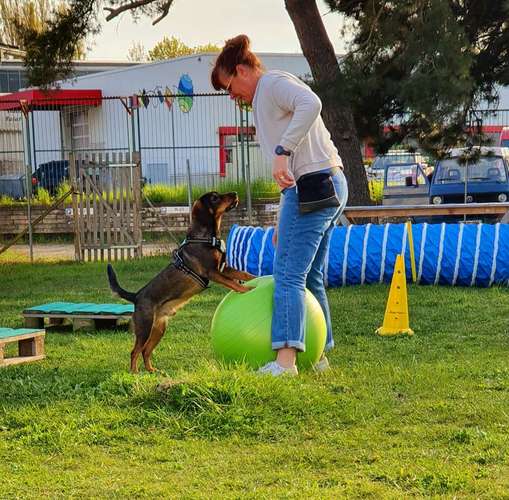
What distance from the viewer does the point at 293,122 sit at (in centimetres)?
485

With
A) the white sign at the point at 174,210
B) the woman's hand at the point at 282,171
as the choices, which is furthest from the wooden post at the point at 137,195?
the woman's hand at the point at 282,171

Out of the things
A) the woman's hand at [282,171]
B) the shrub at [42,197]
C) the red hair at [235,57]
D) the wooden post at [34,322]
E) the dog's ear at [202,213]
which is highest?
the red hair at [235,57]

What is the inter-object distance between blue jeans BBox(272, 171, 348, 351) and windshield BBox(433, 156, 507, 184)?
15736 millimetres

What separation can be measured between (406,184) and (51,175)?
9.63 metres

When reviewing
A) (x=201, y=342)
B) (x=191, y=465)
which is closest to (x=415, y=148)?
(x=201, y=342)

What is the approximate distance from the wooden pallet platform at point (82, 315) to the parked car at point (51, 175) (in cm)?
1479

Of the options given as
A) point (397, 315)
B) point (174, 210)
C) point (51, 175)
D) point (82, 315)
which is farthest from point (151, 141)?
point (397, 315)

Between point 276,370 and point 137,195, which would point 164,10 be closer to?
point 137,195

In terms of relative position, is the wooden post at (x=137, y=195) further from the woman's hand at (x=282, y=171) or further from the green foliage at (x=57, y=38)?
the woman's hand at (x=282, y=171)

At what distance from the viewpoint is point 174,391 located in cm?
462

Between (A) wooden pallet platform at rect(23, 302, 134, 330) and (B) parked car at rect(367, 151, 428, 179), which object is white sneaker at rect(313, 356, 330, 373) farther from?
(B) parked car at rect(367, 151, 428, 179)

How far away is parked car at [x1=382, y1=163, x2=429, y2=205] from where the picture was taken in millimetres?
21719

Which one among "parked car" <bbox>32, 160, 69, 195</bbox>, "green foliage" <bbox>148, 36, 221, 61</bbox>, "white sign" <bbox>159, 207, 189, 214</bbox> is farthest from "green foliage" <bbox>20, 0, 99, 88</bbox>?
"green foliage" <bbox>148, 36, 221, 61</bbox>

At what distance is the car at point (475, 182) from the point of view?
2011 centimetres
